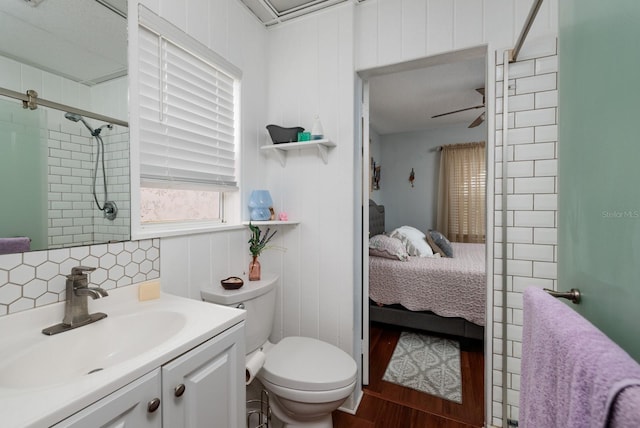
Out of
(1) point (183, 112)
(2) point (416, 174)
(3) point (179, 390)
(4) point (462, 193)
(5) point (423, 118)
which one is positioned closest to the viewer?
(3) point (179, 390)

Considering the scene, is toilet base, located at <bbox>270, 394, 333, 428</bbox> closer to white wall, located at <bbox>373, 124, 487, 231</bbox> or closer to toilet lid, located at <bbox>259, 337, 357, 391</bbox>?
toilet lid, located at <bbox>259, 337, 357, 391</bbox>

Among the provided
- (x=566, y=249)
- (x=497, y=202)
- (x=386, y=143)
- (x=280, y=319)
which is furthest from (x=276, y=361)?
(x=386, y=143)

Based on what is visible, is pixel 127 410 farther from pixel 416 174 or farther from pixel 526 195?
pixel 416 174

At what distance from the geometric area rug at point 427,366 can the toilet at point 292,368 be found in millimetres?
861

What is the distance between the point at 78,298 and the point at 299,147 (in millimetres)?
1335

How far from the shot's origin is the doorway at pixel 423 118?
1.51 meters

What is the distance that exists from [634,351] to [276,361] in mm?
1322

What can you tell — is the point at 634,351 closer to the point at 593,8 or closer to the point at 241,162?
the point at 593,8

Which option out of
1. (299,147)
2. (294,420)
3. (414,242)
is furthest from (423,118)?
(294,420)

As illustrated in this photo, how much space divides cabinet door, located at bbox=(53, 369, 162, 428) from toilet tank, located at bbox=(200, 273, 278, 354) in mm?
615

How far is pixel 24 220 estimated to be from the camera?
0.88 metres

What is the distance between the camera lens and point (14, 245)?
0.85 m

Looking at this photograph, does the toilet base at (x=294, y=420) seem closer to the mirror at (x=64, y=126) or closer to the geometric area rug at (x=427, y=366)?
the geometric area rug at (x=427, y=366)

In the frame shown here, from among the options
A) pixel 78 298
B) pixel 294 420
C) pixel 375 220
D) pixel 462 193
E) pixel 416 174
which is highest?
pixel 416 174
